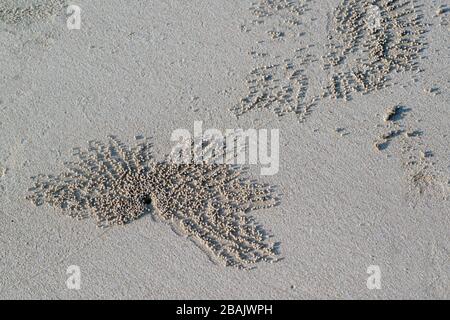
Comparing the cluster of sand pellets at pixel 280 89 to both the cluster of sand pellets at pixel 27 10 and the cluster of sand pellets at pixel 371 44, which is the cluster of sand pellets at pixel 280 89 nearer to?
the cluster of sand pellets at pixel 371 44

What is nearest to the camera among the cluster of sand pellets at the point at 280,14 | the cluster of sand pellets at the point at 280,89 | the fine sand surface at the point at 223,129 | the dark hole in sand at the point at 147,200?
the fine sand surface at the point at 223,129

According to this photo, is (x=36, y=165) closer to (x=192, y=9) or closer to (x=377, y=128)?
(x=192, y=9)

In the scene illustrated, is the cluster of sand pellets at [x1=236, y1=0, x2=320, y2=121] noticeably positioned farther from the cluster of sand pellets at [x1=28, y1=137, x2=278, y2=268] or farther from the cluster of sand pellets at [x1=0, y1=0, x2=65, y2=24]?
the cluster of sand pellets at [x1=0, y1=0, x2=65, y2=24]

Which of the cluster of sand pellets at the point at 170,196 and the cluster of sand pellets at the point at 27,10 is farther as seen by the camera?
the cluster of sand pellets at the point at 27,10

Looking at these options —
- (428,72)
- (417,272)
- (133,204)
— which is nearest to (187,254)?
(133,204)

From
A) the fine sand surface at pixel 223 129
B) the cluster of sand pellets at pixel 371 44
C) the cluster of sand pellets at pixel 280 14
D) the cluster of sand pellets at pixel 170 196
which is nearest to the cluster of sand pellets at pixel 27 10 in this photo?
the fine sand surface at pixel 223 129


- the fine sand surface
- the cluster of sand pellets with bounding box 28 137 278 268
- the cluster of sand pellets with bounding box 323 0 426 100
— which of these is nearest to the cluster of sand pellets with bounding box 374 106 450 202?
the fine sand surface

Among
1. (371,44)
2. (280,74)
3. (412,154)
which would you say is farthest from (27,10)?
(412,154)
